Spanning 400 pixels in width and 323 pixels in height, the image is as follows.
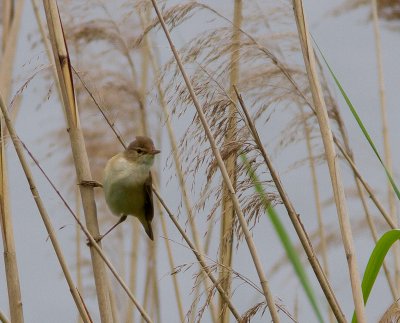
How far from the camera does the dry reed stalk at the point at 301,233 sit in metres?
1.88

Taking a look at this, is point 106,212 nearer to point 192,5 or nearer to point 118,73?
point 118,73

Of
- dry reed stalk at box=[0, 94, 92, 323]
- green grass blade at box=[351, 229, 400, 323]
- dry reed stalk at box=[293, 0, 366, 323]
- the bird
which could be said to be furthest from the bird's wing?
green grass blade at box=[351, 229, 400, 323]

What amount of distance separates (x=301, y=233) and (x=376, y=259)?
200 mm

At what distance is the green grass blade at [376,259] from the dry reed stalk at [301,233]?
0.27ft

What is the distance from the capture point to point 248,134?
2.08m

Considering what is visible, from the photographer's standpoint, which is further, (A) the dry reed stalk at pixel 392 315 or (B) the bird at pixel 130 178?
(B) the bird at pixel 130 178

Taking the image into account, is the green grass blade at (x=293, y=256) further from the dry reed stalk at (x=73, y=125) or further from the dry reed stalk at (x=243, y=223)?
the dry reed stalk at (x=73, y=125)

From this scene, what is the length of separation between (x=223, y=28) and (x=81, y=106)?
73.9 inches

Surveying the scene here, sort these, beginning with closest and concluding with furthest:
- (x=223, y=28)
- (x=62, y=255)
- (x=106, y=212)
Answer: (x=62, y=255) → (x=223, y=28) → (x=106, y=212)

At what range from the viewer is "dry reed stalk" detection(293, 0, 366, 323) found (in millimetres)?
1891

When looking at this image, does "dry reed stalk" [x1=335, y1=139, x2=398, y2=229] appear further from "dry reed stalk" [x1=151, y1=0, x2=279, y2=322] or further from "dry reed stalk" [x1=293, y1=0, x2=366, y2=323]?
"dry reed stalk" [x1=151, y1=0, x2=279, y2=322]

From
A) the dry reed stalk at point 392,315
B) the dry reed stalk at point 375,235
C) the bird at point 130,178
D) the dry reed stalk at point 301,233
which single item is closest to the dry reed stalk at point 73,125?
the dry reed stalk at point 301,233

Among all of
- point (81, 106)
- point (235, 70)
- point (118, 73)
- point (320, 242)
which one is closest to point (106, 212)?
point (81, 106)

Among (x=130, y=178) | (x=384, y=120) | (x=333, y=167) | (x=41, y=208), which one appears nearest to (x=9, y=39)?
(x=130, y=178)
